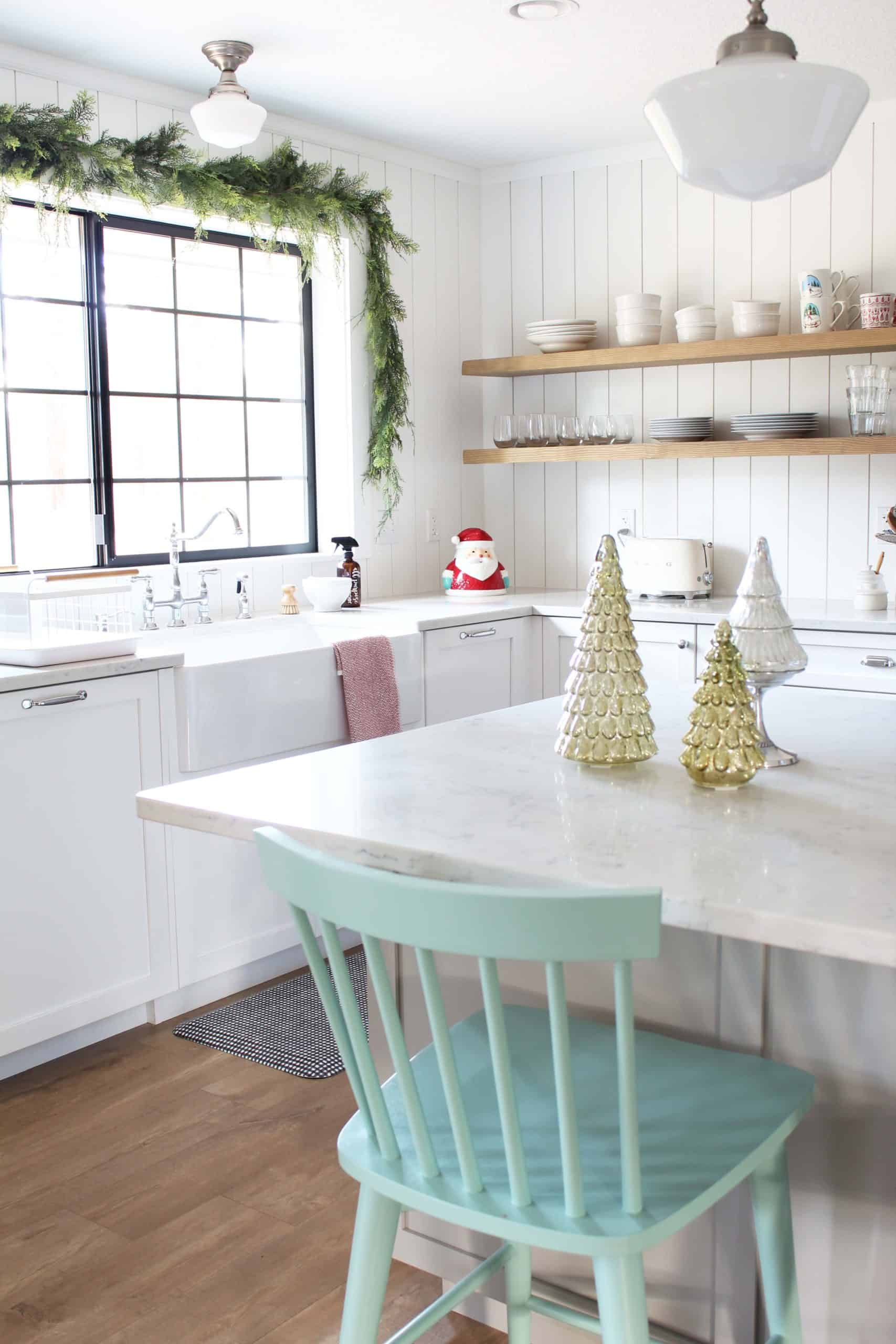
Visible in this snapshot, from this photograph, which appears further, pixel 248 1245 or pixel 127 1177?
pixel 127 1177

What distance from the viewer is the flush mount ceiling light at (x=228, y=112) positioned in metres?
3.31

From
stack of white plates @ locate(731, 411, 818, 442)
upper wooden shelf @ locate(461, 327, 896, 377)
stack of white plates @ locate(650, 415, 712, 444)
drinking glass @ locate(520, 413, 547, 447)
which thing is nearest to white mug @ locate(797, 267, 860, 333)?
upper wooden shelf @ locate(461, 327, 896, 377)

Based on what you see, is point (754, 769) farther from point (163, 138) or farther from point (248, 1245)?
point (163, 138)

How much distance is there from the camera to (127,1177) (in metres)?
2.39

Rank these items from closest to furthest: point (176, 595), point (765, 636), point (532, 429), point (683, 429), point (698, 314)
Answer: point (765, 636) < point (176, 595) < point (698, 314) < point (683, 429) < point (532, 429)

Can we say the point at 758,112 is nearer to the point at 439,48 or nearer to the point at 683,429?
the point at 439,48

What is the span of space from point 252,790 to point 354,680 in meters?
1.93

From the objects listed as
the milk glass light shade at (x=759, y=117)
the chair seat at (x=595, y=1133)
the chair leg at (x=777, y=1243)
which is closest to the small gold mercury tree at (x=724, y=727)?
the chair seat at (x=595, y=1133)

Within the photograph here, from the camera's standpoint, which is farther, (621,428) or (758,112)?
(621,428)

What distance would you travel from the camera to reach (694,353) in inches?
163

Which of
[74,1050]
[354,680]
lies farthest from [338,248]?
[74,1050]

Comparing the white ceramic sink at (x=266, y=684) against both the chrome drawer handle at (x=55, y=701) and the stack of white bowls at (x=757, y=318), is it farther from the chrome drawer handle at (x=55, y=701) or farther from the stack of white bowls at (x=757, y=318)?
the stack of white bowls at (x=757, y=318)

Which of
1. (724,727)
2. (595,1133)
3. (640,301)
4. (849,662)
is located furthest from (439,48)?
(595,1133)

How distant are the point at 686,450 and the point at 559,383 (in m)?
0.77
